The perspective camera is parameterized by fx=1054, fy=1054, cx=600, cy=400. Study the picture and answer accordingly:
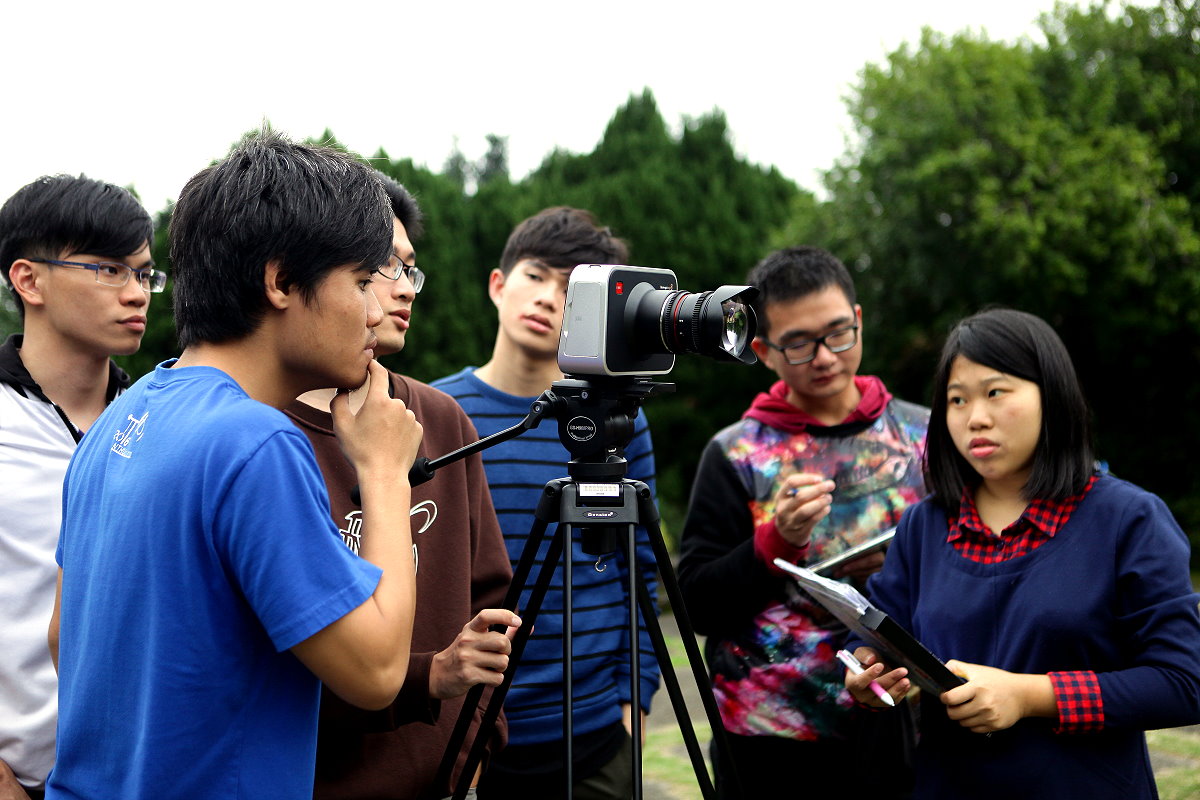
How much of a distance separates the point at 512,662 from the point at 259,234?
2.90ft

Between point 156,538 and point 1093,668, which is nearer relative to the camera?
point 156,538

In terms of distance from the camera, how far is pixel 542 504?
1.92 m

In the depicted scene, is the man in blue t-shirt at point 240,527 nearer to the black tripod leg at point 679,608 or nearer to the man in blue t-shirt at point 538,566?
the black tripod leg at point 679,608

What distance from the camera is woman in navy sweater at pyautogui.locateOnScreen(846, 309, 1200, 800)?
199cm

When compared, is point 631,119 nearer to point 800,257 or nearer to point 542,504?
point 800,257

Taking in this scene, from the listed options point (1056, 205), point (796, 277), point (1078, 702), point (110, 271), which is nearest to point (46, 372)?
point (110, 271)

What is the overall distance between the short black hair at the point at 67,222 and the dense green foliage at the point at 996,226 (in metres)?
6.95

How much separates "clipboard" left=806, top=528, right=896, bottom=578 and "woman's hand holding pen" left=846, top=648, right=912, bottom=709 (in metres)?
0.26

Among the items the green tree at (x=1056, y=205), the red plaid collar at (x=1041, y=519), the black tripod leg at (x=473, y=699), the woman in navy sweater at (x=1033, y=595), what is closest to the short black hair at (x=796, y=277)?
the woman in navy sweater at (x=1033, y=595)

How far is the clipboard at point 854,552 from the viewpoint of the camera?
250cm

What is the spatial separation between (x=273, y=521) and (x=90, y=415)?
1361 millimetres


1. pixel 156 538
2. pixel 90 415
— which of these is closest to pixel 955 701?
pixel 156 538

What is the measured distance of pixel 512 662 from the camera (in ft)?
6.27

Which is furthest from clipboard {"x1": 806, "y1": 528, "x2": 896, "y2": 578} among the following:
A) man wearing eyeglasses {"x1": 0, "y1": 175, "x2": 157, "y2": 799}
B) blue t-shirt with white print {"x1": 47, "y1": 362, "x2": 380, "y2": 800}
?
man wearing eyeglasses {"x1": 0, "y1": 175, "x2": 157, "y2": 799}
